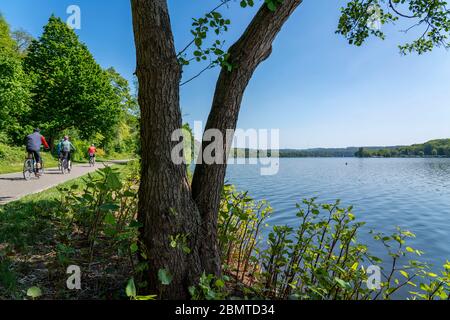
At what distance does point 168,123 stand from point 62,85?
94.3 ft

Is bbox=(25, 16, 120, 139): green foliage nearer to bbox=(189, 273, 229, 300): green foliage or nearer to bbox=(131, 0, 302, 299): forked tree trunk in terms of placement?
bbox=(131, 0, 302, 299): forked tree trunk

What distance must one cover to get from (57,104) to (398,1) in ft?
95.2

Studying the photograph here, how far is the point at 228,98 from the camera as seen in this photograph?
2639 mm

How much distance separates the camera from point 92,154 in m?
21.4

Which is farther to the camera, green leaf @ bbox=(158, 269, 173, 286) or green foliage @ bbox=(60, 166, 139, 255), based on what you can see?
green foliage @ bbox=(60, 166, 139, 255)

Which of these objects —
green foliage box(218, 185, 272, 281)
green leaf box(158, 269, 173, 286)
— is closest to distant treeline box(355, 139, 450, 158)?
green foliage box(218, 185, 272, 281)

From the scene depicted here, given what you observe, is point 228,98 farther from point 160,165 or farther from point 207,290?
point 207,290

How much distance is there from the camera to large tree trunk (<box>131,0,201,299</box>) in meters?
2.51

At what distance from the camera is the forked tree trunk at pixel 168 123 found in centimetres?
251

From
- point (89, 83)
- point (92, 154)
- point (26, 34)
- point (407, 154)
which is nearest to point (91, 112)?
point (89, 83)

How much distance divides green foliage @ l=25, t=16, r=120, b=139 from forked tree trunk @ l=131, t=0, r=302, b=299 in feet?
87.9

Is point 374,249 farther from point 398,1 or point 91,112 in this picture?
point 91,112

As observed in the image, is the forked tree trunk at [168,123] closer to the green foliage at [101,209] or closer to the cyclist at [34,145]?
the green foliage at [101,209]

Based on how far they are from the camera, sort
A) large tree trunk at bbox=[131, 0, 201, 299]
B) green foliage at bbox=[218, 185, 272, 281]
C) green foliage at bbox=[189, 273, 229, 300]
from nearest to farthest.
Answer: green foliage at bbox=[189, 273, 229, 300] < large tree trunk at bbox=[131, 0, 201, 299] < green foliage at bbox=[218, 185, 272, 281]
